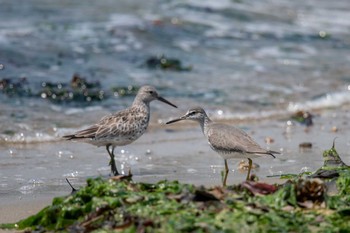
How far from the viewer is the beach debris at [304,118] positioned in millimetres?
10000

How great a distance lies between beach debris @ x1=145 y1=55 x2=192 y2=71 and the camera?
12609 millimetres

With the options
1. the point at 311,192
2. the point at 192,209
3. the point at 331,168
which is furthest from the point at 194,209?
the point at 331,168

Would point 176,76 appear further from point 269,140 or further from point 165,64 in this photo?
point 269,140

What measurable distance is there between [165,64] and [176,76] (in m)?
0.43

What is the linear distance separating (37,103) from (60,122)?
2.84 ft

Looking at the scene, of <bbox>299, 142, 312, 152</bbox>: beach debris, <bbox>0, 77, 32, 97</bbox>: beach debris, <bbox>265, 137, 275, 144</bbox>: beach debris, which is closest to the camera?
<bbox>299, 142, 312, 152</bbox>: beach debris

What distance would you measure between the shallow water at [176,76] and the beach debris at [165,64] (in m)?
0.13

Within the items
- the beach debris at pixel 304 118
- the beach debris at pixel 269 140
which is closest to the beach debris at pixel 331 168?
the beach debris at pixel 269 140

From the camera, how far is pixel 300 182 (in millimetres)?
5336

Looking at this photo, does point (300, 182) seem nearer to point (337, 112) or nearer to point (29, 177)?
point (29, 177)

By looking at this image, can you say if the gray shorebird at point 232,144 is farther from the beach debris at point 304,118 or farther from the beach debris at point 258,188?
the beach debris at point 304,118

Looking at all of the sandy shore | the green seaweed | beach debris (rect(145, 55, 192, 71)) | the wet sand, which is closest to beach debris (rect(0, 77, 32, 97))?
the wet sand

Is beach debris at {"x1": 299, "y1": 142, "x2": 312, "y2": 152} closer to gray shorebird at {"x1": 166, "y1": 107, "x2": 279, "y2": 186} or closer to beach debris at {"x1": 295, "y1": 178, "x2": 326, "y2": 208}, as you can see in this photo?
gray shorebird at {"x1": 166, "y1": 107, "x2": 279, "y2": 186}

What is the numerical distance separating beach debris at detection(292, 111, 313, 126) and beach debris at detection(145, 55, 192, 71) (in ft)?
9.64
